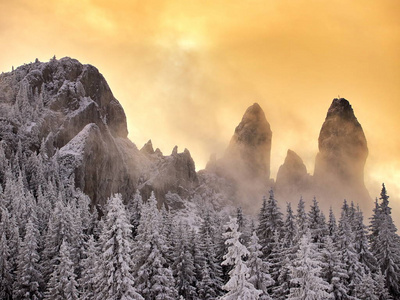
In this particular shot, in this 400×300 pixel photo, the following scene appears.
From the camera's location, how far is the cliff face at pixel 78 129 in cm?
11106

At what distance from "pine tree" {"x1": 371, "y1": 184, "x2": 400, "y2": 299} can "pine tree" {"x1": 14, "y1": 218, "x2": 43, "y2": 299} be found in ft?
137

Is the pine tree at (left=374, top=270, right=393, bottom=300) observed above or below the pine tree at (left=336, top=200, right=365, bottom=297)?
below

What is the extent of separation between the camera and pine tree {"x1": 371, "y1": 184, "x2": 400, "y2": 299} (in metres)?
47.9

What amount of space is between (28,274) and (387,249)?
1734 inches

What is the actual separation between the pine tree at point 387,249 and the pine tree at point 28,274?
41.7 meters

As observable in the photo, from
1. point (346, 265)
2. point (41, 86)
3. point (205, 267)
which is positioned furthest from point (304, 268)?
point (41, 86)

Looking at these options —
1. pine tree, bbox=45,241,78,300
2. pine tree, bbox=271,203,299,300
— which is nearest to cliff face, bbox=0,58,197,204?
pine tree, bbox=45,241,78,300

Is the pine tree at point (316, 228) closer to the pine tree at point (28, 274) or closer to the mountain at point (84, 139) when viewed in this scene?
the pine tree at point (28, 274)

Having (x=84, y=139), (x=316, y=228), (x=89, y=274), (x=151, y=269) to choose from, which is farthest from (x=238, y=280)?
(x=84, y=139)

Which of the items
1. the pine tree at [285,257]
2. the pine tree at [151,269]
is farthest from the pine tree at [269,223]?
the pine tree at [151,269]

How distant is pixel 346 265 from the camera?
3844 centimetres

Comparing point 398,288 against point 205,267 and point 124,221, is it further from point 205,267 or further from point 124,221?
point 124,221

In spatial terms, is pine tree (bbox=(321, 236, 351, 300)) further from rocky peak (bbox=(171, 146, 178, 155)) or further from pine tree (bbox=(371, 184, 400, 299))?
rocky peak (bbox=(171, 146, 178, 155))

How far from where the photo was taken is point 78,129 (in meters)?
126
